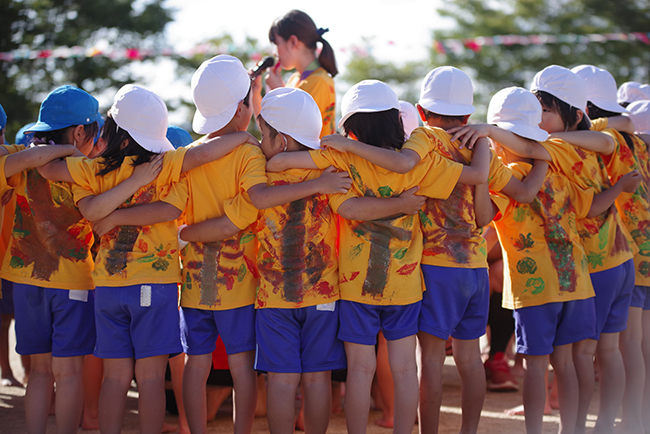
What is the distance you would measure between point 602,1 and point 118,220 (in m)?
19.2

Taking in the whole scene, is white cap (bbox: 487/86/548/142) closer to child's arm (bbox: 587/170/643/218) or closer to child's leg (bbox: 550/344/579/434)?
child's arm (bbox: 587/170/643/218)

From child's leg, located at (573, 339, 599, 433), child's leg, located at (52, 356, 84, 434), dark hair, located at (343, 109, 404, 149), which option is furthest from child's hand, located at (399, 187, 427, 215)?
child's leg, located at (52, 356, 84, 434)

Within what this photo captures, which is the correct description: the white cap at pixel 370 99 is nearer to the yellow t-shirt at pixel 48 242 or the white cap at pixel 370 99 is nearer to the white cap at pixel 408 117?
the white cap at pixel 408 117

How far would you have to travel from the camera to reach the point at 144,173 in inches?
106

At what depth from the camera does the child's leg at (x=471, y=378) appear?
283 centimetres

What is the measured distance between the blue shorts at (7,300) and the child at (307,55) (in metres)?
2.17

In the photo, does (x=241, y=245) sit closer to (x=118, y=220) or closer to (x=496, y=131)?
(x=118, y=220)

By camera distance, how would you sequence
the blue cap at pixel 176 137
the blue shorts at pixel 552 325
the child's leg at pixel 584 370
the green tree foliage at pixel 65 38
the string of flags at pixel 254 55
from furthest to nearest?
the green tree foliage at pixel 65 38, the string of flags at pixel 254 55, the blue cap at pixel 176 137, the child's leg at pixel 584 370, the blue shorts at pixel 552 325

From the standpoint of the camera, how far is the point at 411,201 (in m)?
2.70

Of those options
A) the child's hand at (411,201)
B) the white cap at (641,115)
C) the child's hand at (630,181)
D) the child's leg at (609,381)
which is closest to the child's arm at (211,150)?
the child's hand at (411,201)

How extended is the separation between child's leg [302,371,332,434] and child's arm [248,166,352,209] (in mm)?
812

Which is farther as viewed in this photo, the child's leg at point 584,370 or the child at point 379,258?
the child's leg at point 584,370

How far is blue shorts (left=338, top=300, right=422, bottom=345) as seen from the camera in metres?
2.65

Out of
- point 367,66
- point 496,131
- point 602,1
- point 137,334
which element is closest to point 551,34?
point 602,1
